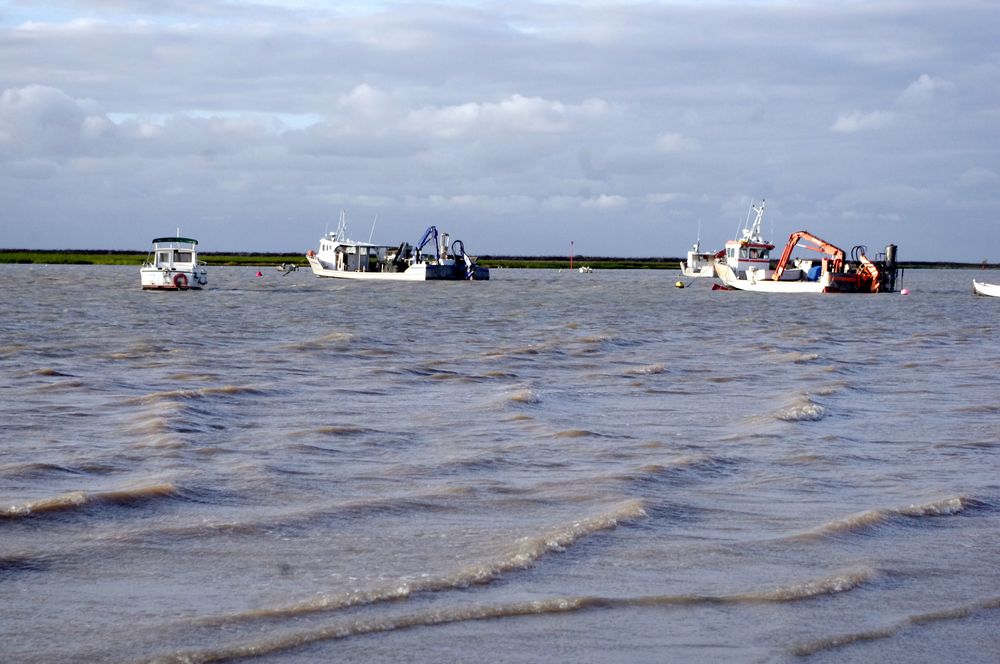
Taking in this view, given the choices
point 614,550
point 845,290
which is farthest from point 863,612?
point 845,290

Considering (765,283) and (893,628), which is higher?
(765,283)

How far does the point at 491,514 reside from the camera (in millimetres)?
9664

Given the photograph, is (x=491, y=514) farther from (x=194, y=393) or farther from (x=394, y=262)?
(x=394, y=262)

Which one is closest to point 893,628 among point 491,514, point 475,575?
point 475,575

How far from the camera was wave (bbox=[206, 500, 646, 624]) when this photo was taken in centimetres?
699

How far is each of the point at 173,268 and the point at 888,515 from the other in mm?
53118

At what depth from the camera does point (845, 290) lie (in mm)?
71875

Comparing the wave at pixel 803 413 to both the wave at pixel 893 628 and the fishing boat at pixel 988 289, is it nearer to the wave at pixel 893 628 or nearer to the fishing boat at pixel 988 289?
the wave at pixel 893 628

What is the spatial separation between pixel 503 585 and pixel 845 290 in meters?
67.4

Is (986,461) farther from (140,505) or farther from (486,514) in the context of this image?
(140,505)

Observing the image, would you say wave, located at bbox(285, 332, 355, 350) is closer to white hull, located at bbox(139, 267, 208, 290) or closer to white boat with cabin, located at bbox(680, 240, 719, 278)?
white hull, located at bbox(139, 267, 208, 290)

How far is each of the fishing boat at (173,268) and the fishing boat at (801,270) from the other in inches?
1305

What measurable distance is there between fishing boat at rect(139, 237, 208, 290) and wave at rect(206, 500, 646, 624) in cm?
5187

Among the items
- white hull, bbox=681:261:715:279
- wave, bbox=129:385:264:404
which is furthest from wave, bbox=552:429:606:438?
white hull, bbox=681:261:715:279
